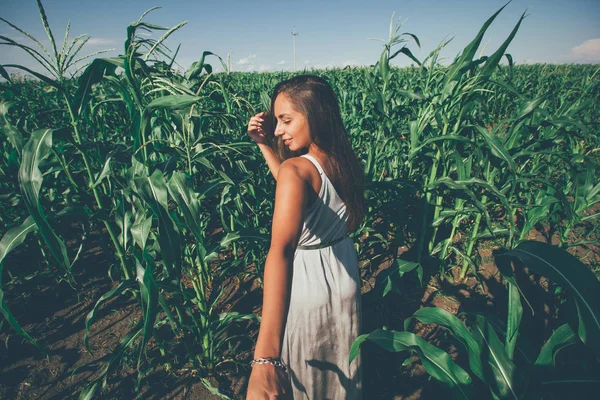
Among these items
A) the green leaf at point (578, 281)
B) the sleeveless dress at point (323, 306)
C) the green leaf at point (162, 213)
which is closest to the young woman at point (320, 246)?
the sleeveless dress at point (323, 306)

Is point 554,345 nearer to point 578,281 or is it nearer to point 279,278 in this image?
point 578,281

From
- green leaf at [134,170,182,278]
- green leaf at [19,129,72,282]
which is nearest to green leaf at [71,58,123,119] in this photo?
green leaf at [19,129,72,282]

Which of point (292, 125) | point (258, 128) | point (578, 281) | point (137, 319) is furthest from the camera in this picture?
point (137, 319)

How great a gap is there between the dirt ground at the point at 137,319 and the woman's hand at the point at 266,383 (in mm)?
1540

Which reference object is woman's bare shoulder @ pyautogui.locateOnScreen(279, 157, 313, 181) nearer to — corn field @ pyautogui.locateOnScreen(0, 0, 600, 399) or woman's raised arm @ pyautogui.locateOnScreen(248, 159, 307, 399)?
woman's raised arm @ pyautogui.locateOnScreen(248, 159, 307, 399)

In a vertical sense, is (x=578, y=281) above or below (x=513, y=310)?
above

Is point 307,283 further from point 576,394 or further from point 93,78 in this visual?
point 93,78

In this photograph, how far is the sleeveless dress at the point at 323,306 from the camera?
1.35m

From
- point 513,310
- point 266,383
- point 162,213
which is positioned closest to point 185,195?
point 162,213

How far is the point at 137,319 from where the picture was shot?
2.64 m

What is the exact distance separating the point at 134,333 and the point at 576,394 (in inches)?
82.0

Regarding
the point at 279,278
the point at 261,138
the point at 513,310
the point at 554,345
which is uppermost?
the point at 261,138

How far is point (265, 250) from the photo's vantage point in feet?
9.68

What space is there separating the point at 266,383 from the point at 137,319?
245 cm
